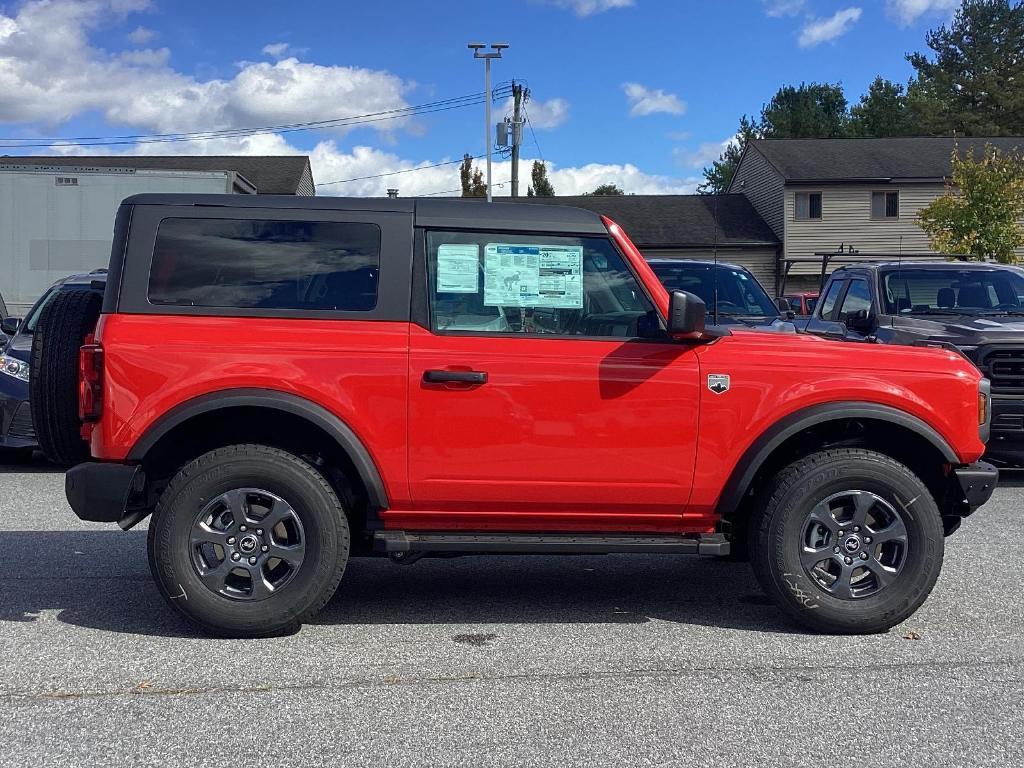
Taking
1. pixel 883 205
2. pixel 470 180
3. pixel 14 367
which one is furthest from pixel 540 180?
pixel 14 367

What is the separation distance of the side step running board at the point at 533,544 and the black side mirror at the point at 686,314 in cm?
98

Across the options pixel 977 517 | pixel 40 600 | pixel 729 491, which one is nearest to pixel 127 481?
pixel 40 600

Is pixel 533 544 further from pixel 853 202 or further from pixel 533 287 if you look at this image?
pixel 853 202

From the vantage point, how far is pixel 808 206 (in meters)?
37.9

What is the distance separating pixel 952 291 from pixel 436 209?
650 cm

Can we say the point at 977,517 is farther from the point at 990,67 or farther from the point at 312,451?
the point at 990,67

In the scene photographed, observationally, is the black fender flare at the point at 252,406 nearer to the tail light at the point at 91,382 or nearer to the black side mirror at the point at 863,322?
the tail light at the point at 91,382

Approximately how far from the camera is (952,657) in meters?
4.70

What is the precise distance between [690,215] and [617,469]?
3612 centimetres

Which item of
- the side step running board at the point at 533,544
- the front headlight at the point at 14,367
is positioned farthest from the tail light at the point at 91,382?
the front headlight at the point at 14,367

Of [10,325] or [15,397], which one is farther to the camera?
[10,325]

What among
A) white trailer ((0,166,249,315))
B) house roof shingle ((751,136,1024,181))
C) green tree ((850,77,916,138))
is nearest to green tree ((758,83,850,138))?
green tree ((850,77,916,138))

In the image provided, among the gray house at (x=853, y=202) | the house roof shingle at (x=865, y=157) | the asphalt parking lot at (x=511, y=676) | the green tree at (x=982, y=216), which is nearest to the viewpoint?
the asphalt parking lot at (x=511, y=676)

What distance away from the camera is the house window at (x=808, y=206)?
124 feet
